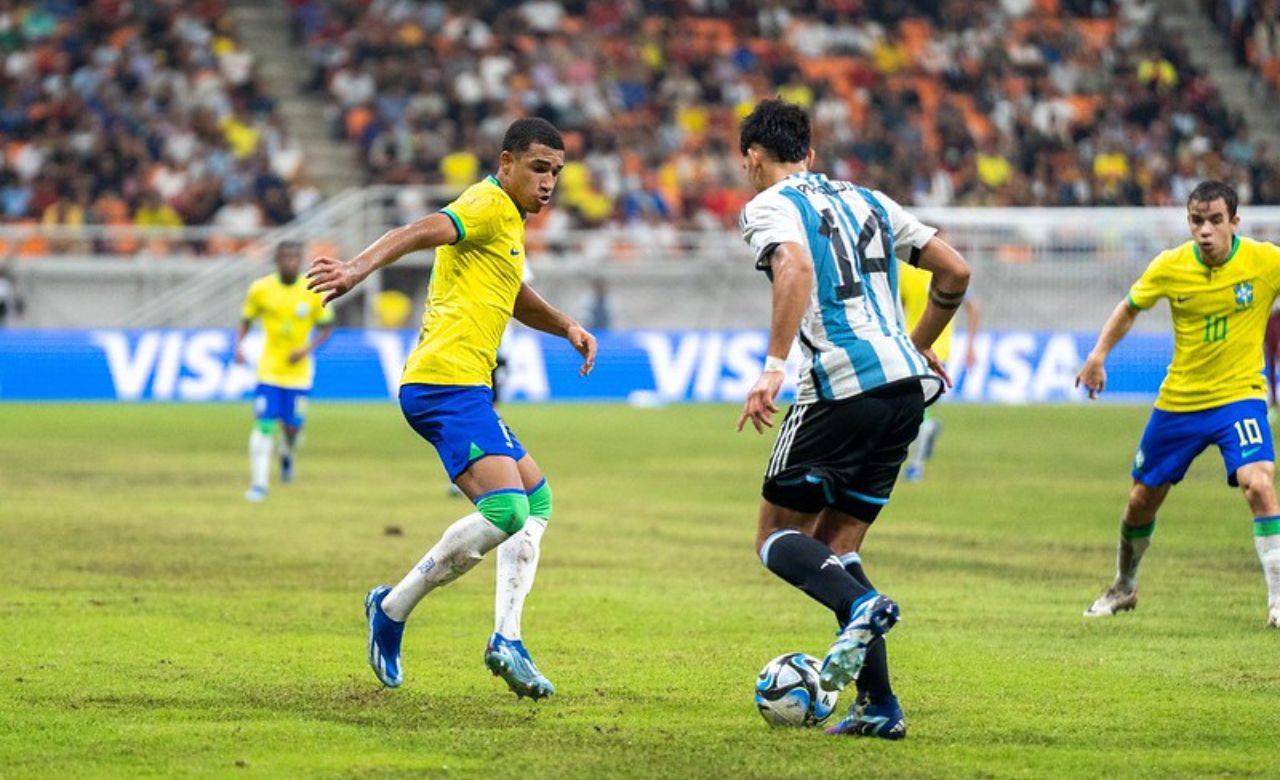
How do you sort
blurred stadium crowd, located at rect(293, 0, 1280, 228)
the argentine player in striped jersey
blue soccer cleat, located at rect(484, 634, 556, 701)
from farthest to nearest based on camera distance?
blurred stadium crowd, located at rect(293, 0, 1280, 228) → blue soccer cleat, located at rect(484, 634, 556, 701) → the argentine player in striped jersey

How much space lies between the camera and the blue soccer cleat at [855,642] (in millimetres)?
7086

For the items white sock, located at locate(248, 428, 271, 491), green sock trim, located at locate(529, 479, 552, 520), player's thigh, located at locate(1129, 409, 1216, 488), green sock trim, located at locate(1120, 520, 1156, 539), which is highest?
player's thigh, located at locate(1129, 409, 1216, 488)

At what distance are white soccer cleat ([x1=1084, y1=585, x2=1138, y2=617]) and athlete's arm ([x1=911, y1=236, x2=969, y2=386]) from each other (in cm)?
376

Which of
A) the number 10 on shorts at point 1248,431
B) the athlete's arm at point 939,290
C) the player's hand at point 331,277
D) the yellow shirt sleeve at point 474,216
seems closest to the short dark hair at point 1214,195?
the number 10 on shorts at point 1248,431

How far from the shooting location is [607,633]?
1070 cm

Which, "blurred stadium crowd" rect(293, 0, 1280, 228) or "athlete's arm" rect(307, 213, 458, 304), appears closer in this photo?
"athlete's arm" rect(307, 213, 458, 304)

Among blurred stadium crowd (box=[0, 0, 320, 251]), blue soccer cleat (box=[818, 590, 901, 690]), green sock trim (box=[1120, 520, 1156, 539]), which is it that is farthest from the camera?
blurred stadium crowd (box=[0, 0, 320, 251])

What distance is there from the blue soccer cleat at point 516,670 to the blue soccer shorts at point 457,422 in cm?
75

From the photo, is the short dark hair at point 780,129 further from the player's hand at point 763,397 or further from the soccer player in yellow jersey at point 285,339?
the soccer player in yellow jersey at point 285,339

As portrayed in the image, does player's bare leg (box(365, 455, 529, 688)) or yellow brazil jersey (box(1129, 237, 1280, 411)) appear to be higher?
yellow brazil jersey (box(1129, 237, 1280, 411))

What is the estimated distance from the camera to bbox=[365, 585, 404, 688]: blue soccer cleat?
8.74 m

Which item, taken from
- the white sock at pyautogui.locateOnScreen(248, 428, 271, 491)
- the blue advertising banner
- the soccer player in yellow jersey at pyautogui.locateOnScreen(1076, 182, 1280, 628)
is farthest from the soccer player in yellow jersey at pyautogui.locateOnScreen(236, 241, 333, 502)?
the blue advertising banner

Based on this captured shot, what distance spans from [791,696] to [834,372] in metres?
1.24

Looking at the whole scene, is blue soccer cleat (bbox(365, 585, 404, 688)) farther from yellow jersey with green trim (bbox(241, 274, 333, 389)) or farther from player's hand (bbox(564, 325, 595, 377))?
yellow jersey with green trim (bbox(241, 274, 333, 389))
